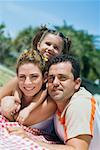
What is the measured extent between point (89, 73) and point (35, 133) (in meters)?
27.4

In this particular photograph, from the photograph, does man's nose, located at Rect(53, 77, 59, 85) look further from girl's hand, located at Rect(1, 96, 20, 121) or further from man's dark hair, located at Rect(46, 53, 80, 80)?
girl's hand, located at Rect(1, 96, 20, 121)

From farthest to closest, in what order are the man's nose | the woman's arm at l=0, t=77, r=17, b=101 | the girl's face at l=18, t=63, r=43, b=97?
the woman's arm at l=0, t=77, r=17, b=101
the girl's face at l=18, t=63, r=43, b=97
the man's nose

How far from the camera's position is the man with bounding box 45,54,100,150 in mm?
2113

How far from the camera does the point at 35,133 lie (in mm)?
2521

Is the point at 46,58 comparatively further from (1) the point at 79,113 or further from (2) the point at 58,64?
(1) the point at 79,113

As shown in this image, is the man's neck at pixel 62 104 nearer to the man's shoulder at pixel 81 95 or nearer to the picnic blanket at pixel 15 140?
the man's shoulder at pixel 81 95

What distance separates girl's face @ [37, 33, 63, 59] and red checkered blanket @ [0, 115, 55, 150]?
1.99ft

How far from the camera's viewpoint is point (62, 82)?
2.26 m

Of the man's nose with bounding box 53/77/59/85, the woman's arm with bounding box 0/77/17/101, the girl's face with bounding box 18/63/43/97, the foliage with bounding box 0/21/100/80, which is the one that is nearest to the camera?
the man's nose with bounding box 53/77/59/85

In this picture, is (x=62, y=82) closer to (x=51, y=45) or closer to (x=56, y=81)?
(x=56, y=81)

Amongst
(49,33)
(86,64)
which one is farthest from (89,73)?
(49,33)

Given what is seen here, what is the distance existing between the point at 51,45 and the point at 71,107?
705 millimetres

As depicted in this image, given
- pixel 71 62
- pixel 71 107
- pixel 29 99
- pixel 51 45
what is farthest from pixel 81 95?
pixel 51 45

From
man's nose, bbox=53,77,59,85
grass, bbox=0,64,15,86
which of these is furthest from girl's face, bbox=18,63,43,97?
grass, bbox=0,64,15,86
